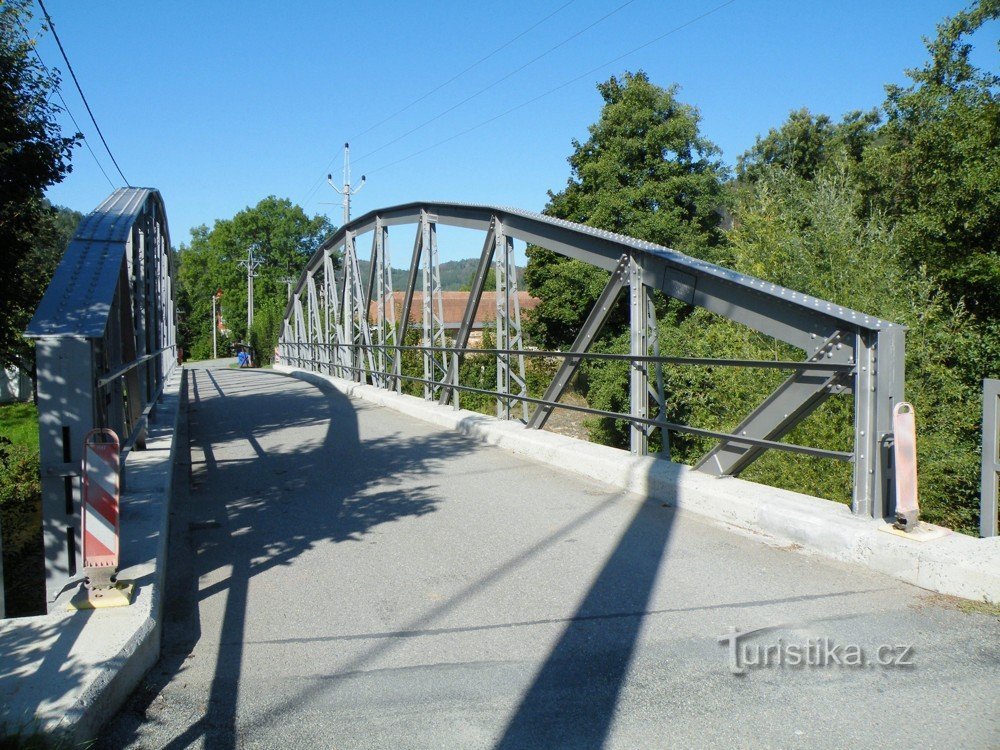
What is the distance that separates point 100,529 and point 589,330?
5361 mm

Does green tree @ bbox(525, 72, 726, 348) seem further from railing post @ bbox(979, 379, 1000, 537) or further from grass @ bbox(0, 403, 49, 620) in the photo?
railing post @ bbox(979, 379, 1000, 537)

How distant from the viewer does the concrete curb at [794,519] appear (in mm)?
3969

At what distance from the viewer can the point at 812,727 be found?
2.80 m

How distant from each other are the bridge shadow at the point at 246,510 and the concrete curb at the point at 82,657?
0.12 m

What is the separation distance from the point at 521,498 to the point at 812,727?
13.0 ft

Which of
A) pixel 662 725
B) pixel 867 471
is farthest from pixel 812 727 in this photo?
pixel 867 471

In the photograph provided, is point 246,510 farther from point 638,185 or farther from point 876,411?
point 638,185

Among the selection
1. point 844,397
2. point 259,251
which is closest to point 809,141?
point 844,397

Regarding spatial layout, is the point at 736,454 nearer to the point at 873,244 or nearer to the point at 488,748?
the point at 488,748

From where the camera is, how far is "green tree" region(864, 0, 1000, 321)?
18.0 metres

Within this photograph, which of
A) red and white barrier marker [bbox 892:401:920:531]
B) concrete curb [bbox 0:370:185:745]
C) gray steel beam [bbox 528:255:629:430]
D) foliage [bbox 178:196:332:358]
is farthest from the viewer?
foliage [bbox 178:196:332:358]

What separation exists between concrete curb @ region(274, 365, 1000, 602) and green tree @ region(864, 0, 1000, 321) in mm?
13012

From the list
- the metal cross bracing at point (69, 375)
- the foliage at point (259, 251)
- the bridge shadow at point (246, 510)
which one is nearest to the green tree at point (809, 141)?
the bridge shadow at point (246, 510)

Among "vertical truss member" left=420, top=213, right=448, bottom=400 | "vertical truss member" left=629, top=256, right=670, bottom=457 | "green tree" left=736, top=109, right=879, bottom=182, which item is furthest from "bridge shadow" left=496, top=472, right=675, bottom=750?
"green tree" left=736, top=109, right=879, bottom=182
